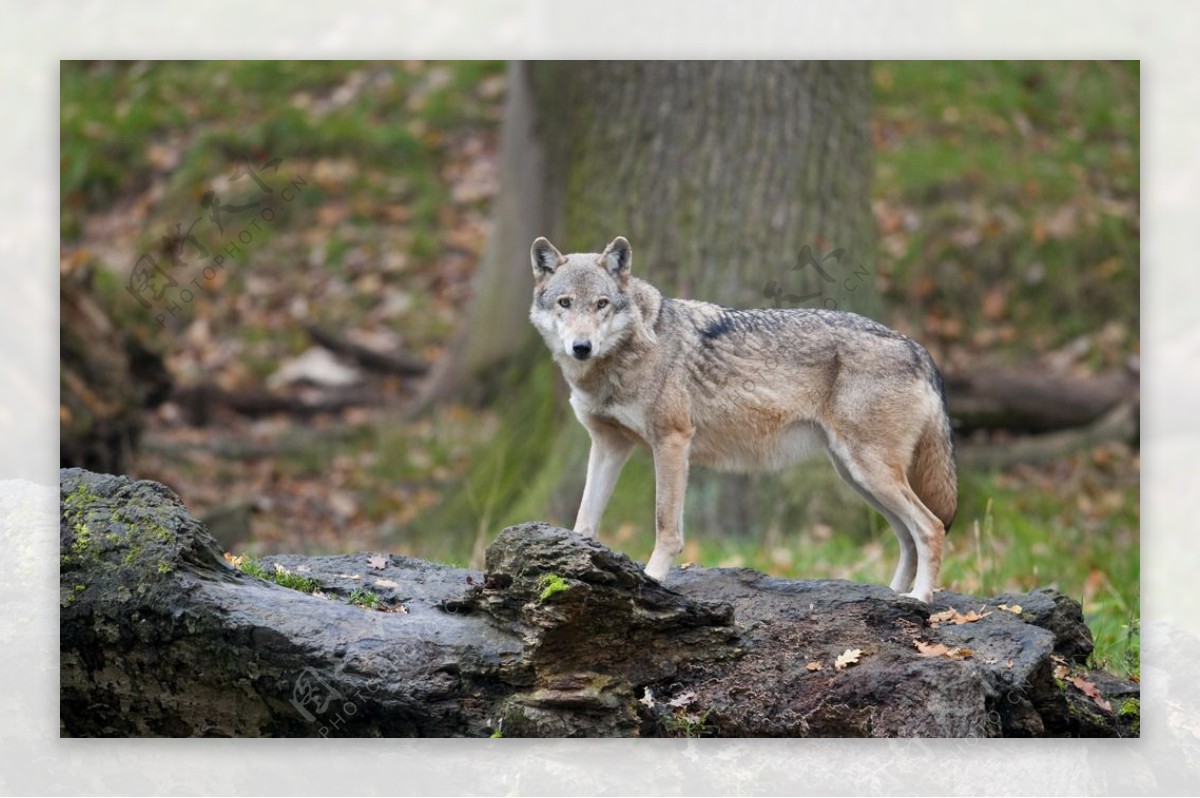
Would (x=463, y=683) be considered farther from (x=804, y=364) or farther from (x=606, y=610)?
(x=804, y=364)

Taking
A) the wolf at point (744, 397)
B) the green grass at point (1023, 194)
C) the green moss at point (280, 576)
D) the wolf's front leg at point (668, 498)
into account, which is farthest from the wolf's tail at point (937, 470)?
the green grass at point (1023, 194)

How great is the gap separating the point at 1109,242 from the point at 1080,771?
8.22 m

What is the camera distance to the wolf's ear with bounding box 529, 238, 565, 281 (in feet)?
19.0

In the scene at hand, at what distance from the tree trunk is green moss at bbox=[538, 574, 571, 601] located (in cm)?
325

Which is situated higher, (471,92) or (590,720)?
(471,92)

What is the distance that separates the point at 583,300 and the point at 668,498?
93cm

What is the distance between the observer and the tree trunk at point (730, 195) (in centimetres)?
840

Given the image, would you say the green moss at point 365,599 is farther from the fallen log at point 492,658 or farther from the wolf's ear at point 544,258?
the wolf's ear at point 544,258

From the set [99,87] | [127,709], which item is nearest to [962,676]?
[127,709]

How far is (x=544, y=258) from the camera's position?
19.0ft

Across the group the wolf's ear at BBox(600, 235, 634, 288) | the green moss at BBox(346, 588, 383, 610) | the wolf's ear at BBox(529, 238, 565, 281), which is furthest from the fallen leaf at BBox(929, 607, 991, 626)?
the green moss at BBox(346, 588, 383, 610)

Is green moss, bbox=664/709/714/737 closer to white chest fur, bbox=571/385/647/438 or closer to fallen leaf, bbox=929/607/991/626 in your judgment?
fallen leaf, bbox=929/607/991/626

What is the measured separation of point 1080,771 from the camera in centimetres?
553

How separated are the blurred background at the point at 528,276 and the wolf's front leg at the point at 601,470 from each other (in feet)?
6.26
